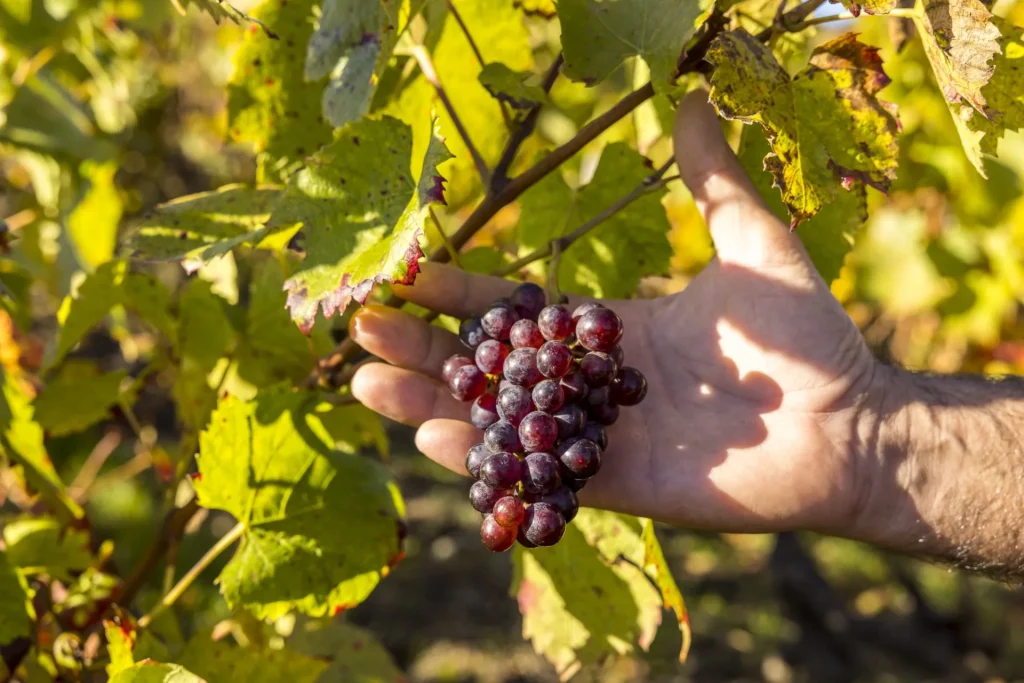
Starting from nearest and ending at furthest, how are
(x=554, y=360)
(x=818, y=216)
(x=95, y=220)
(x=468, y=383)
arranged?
(x=554, y=360)
(x=468, y=383)
(x=818, y=216)
(x=95, y=220)

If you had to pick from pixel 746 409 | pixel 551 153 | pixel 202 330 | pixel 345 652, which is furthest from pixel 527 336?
pixel 345 652

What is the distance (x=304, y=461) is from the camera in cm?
113

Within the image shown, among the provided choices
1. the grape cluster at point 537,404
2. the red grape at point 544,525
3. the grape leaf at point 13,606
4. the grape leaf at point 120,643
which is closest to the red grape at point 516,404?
the grape cluster at point 537,404

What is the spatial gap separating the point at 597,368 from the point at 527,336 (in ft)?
0.30

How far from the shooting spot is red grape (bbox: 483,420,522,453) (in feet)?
3.00

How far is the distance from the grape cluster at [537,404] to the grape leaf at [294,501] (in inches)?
8.9

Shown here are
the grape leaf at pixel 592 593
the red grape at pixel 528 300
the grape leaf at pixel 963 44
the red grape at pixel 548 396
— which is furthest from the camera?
the grape leaf at pixel 592 593

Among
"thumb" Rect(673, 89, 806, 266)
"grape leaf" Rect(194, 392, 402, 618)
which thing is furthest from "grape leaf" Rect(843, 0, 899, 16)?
"grape leaf" Rect(194, 392, 402, 618)

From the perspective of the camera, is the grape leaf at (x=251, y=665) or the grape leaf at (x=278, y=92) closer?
the grape leaf at (x=251, y=665)

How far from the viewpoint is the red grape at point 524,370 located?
938mm

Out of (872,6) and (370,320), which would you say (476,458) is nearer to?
(370,320)

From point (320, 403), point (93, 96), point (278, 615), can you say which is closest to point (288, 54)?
point (320, 403)

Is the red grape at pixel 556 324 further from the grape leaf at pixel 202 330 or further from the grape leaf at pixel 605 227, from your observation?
the grape leaf at pixel 202 330

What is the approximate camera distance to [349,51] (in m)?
1.02
